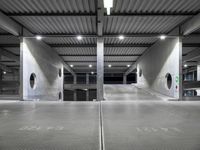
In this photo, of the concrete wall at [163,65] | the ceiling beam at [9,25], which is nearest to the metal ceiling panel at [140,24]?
the concrete wall at [163,65]

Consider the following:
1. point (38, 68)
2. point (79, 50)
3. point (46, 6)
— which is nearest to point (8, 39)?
point (38, 68)

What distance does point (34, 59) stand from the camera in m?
17.0

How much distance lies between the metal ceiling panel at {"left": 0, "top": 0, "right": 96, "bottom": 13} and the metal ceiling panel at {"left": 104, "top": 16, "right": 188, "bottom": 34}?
2.09 meters

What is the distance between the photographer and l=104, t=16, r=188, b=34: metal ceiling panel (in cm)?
1283

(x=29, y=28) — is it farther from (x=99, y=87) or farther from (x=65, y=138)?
(x=65, y=138)

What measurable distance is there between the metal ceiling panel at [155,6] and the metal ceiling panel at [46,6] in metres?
1.70

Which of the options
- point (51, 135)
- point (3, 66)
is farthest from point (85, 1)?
point (3, 66)

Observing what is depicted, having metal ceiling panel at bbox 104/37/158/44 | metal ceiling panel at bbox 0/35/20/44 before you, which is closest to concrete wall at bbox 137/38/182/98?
metal ceiling panel at bbox 104/37/158/44

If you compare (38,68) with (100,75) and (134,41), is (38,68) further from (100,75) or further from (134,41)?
(134,41)

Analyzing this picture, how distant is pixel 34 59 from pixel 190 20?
1331 cm

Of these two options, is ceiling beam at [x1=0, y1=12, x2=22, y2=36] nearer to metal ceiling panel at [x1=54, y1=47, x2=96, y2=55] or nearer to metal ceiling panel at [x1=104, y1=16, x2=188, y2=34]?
metal ceiling panel at [x1=104, y1=16, x2=188, y2=34]

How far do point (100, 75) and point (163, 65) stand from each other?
652cm

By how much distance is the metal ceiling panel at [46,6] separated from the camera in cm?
1055

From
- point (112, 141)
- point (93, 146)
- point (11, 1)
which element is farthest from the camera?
point (11, 1)
